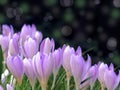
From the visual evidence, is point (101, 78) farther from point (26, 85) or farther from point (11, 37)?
point (11, 37)

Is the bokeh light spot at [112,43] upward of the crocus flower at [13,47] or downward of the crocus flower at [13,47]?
downward

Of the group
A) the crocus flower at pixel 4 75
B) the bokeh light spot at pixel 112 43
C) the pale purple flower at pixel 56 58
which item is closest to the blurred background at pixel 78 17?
the bokeh light spot at pixel 112 43

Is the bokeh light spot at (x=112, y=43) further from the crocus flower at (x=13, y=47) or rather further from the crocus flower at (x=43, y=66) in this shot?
the crocus flower at (x=43, y=66)

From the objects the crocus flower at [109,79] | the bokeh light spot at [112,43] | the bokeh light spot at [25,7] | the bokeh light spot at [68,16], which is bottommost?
the bokeh light spot at [112,43]

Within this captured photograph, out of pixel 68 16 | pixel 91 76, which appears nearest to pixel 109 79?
pixel 91 76

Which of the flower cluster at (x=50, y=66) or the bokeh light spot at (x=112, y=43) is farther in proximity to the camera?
the bokeh light spot at (x=112, y=43)

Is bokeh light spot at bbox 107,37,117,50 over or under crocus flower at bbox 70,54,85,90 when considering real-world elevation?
under

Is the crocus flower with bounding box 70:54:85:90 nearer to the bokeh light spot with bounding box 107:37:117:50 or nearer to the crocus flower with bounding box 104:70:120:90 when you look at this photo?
the crocus flower with bounding box 104:70:120:90

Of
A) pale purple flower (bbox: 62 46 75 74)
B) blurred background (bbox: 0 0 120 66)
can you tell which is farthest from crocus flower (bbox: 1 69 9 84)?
blurred background (bbox: 0 0 120 66)
